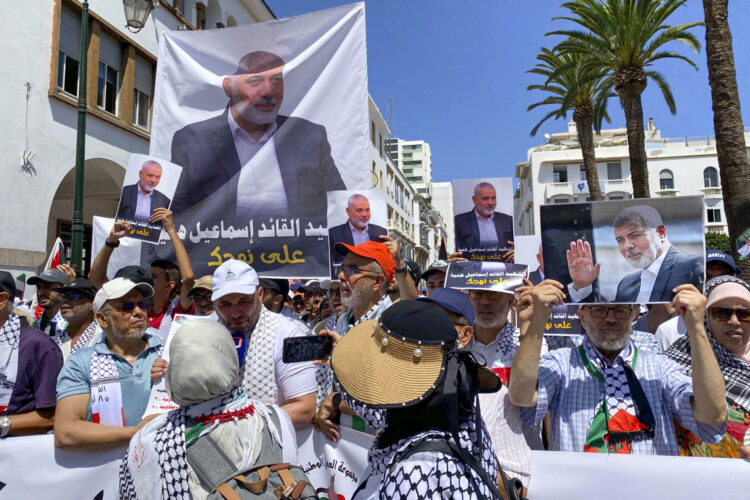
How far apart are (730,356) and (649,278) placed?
0.80 m

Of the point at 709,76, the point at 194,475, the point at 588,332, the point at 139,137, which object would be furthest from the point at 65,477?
the point at 139,137

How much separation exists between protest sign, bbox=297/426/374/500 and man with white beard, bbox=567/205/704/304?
135cm

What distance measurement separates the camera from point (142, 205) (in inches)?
175

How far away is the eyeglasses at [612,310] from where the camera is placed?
2633mm

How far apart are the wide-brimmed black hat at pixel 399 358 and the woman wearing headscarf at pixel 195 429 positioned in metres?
0.62

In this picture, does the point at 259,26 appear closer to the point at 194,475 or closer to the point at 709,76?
the point at 194,475

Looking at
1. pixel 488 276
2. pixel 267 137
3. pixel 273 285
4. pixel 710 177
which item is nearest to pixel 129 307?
pixel 273 285

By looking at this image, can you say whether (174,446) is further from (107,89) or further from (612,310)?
(107,89)

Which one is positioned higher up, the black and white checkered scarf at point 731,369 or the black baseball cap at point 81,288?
the black baseball cap at point 81,288

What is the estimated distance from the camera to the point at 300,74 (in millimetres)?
4871

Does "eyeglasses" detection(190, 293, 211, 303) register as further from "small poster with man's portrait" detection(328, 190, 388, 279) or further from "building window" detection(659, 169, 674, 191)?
"building window" detection(659, 169, 674, 191)

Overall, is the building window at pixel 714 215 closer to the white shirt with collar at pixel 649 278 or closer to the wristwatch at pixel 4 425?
the white shirt with collar at pixel 649 278

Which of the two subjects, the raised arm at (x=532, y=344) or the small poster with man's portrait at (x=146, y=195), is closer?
the raised arm at (x=532, y=344)

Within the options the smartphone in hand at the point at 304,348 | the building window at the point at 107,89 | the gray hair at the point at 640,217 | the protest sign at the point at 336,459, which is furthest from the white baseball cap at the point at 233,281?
the building window at the point at 107,89
